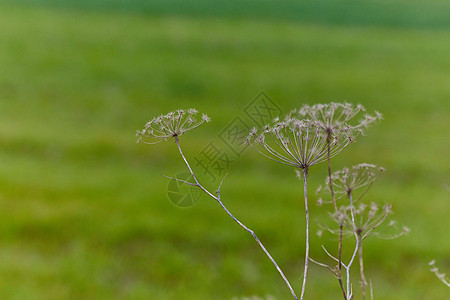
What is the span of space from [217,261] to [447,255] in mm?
1999

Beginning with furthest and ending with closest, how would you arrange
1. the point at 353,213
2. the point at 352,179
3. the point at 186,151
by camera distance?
the point at 186,151, the point at 352,179, the point at 353,213

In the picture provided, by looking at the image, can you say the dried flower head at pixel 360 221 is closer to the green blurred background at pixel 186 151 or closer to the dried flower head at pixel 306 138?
the dried flower head at pixel 306 138

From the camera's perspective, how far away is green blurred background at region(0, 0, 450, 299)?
10.0ft

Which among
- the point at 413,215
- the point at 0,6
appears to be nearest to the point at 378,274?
the point at 413,215

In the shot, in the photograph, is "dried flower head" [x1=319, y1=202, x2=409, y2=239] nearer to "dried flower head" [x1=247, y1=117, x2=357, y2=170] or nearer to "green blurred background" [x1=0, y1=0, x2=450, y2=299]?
"dried flower head" [x1=247, y1=117, x2=357, y2=170]

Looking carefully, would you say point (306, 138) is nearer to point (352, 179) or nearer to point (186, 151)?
point (352, 179)

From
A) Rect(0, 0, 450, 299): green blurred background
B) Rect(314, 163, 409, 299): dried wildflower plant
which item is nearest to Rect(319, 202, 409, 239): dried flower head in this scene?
Rect(314, 163, 409, 299): dried wildflower plant

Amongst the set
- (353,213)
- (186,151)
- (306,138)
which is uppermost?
(186,151)

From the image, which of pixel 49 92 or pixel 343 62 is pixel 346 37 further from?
pixel 49 92

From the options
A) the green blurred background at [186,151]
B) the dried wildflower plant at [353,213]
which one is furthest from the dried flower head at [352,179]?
the green blurred background at [186,151]

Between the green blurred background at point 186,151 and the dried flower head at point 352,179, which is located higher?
the green blurred background at point 186,151

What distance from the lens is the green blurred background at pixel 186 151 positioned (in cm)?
306

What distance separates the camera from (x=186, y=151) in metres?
4.32

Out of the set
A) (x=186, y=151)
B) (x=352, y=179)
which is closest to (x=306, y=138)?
(x=352, y=179)
